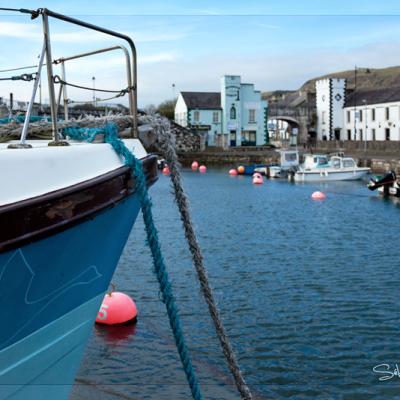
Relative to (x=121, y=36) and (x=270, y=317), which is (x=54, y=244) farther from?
(x=270, y=317)

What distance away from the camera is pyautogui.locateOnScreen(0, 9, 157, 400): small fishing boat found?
3211 mm

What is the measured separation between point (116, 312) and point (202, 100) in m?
61.6

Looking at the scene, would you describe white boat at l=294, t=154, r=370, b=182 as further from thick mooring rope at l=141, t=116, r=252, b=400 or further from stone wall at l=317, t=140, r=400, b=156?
thick mooring rope at l=141, t=116, r=252, b=400

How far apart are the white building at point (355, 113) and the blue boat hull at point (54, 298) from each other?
61.6 m

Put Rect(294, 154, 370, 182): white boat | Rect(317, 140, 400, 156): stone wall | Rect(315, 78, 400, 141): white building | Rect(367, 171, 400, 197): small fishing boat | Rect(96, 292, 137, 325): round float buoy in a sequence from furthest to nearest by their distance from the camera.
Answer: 1. Rect(315, 78, 400, 141): white building
2. Rect(317, 140, 400, 156): stone wall
3. Rect(294, 154, 370, 182): white boat
4. Rect(367, 171, 400, 197): small fishing boat
5. Rect(96, 292, 137, 325): round float buoy

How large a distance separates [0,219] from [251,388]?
5.41 m

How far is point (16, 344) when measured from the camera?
351 cm

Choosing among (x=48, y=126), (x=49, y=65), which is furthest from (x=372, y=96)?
(x=49, y=65)

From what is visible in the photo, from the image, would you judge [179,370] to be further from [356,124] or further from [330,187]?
[356,124]

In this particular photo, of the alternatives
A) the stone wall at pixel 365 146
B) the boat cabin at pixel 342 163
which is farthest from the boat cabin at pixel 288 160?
the stone wall at pixel 365 146

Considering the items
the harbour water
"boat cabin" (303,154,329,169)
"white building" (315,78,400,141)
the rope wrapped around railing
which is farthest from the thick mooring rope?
"white building" (315,78,400,141)

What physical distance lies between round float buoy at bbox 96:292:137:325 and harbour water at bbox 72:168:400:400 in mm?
172

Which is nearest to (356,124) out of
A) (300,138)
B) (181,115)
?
(300,138)

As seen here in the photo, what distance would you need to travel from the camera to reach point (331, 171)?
4116 centimetres
